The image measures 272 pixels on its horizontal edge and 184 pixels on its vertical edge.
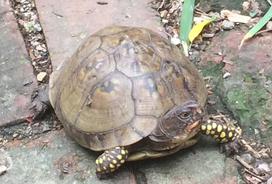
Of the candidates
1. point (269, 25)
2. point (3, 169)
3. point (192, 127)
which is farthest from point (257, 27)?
point (3, 169)

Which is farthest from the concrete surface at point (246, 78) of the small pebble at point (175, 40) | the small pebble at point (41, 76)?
the small pebble at point (41, 76)

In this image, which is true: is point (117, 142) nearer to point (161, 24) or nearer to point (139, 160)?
point (139, 160)

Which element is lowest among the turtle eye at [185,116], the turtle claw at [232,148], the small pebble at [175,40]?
the turtle claw at [232,148]

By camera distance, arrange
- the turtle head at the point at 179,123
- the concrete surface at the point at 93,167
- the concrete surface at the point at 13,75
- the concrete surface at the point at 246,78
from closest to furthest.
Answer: the turtle head at the point at 179,123
the concrete surface at the point at 93,167
the concrete surface at the point at 246,78
the concrete surface at the point at 13,75

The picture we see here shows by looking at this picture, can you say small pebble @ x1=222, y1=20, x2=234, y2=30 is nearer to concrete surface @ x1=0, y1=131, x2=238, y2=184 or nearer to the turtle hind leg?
concrete surface @ x1=0, y1=131, x2=238, y2=184

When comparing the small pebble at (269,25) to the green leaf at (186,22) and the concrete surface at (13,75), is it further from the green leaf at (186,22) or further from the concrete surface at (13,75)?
the concrete surface at (13,75)

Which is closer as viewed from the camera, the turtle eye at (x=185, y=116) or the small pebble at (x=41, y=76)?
the turtle eye at (x=185, y=116)

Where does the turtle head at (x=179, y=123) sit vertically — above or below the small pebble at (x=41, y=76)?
above

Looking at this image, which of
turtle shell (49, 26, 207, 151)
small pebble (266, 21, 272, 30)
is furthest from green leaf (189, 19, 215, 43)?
turtle shell (49, 26, 207, 151)

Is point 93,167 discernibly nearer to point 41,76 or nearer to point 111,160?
point 111,160
